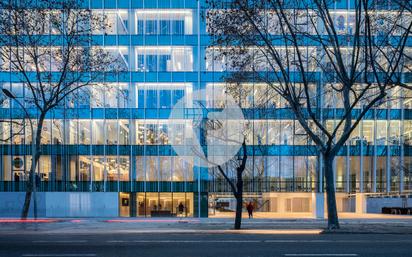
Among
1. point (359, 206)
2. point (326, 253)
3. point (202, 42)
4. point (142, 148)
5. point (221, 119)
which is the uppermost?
point (202, 42)

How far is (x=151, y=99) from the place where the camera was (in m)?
33.7

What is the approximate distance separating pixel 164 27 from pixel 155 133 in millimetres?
9342

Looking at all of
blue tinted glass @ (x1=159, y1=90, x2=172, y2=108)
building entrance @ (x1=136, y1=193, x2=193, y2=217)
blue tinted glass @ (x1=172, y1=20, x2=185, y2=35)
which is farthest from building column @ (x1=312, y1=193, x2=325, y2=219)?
blue tinted glass @ (x1=172, y1=20, x2=185, y2=35)

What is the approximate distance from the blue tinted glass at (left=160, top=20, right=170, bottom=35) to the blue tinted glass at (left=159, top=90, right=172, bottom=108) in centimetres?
521

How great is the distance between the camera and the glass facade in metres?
33.3

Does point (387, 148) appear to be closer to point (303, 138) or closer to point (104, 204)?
point (303, 138)

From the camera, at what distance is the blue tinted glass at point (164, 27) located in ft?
112

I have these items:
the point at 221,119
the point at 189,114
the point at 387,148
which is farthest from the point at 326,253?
the point at 387,148

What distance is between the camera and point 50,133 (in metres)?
33.3

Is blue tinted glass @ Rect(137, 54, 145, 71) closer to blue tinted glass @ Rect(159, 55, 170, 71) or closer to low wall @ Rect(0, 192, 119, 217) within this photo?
blue tinted glass @ Rect(159, 55, 170, 71)

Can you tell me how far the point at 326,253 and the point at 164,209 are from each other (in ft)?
85.6

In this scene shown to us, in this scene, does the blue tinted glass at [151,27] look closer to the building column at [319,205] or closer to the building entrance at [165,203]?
the building entrance at [165,203]

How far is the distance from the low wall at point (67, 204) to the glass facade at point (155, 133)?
561 millimetres

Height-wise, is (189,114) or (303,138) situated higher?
(189,114)
